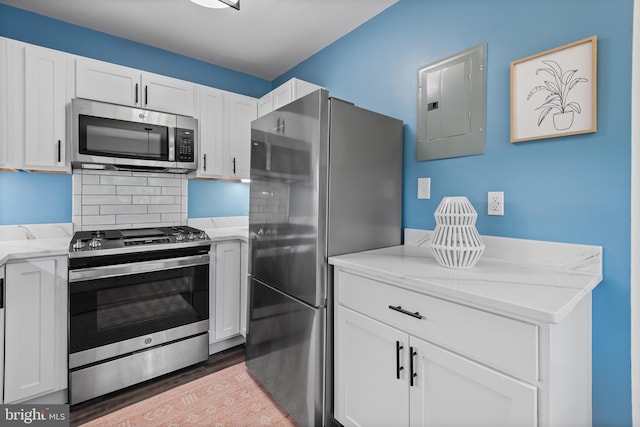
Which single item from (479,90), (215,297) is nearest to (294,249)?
(215,297)

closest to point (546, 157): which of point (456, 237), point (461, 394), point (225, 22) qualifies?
point (456, 237)

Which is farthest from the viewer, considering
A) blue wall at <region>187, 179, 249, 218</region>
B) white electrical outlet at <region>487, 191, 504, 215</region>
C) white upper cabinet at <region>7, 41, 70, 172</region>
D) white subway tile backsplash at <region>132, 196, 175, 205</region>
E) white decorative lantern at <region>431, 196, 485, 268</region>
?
blue wall at <region>187, 179, 249, 218</region>

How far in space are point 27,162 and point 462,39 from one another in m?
2.79

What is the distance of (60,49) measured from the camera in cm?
232

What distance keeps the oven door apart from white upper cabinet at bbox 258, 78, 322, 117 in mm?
1454

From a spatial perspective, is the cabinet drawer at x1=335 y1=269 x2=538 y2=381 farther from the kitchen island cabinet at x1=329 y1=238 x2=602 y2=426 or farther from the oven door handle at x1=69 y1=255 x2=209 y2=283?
the oven door handle at x1=69 y1=255 x2=209 y2=283

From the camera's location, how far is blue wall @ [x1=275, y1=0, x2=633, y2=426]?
1.19 meters

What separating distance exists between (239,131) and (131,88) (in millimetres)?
899

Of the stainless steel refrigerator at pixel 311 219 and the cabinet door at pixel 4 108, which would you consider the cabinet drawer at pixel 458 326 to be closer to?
the stainless steel refrigerator at pixel 311 219

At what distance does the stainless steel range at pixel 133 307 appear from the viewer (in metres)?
1.81

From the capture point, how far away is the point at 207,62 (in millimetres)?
3021

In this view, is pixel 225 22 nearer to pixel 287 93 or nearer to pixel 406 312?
pixel 287 93

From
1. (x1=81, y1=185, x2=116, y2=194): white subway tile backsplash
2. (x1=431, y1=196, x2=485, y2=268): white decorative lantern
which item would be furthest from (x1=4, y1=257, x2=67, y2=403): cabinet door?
(x1=431, y1=196, x2=485, y2=268): white decorative lantern

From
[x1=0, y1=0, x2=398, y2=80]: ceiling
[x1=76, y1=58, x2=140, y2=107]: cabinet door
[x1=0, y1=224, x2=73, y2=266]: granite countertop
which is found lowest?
[x1=0, y1=224, x2=73, y2=266]: granite countertop
